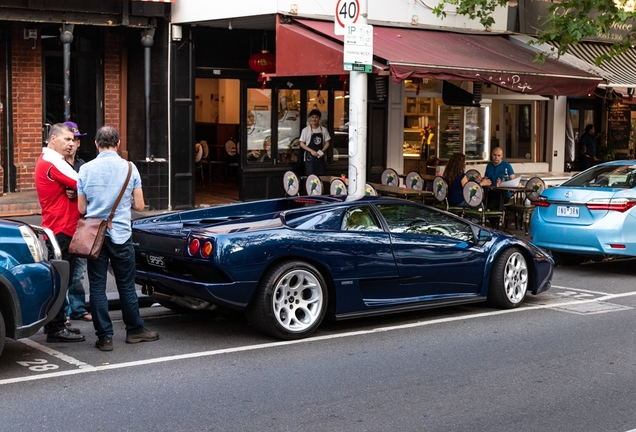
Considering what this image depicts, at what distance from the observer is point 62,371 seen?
6.98 meters

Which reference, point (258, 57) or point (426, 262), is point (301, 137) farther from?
point (426, 262)

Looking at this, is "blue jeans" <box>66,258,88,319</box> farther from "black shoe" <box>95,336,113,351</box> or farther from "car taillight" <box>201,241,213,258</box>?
"car taillight" <box>201,241,213,258</box>

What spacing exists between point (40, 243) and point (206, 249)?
4.39ft

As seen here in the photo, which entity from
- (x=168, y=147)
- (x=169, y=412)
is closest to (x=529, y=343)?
(x=169, y=412)

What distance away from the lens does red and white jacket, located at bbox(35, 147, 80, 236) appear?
310 inches

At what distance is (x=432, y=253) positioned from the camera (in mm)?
8984

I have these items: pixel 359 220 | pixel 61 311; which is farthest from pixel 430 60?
pixel 61 311

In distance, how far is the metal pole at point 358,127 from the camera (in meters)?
12.1

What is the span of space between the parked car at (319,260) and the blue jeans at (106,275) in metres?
0.41

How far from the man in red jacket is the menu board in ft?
64.8

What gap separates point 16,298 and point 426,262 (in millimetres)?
3904

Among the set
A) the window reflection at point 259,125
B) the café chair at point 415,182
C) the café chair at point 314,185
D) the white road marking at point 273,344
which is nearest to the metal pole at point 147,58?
the window reflection at point 259,125

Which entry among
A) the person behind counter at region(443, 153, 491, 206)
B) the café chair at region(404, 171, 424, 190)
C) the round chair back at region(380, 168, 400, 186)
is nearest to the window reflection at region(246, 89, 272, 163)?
the round chair back at region(380, 168, 400, 186)

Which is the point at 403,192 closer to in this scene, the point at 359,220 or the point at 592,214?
the point at 592,214
